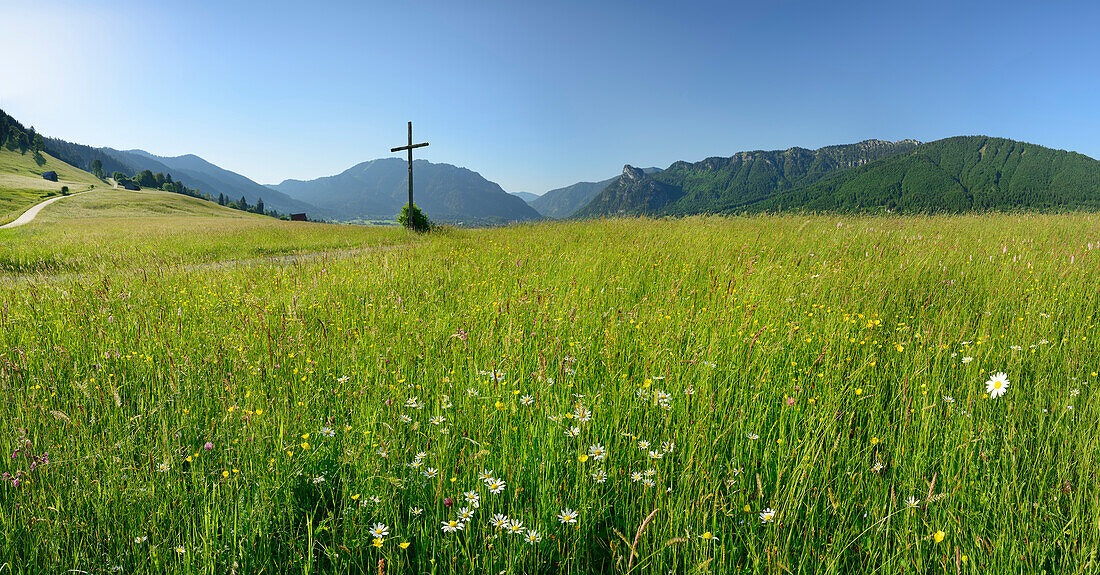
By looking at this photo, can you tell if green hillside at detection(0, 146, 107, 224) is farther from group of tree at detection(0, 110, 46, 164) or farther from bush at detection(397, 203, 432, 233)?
bush at detection(397, 203, 432, 233)

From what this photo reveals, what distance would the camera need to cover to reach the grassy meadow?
1490 millimetres

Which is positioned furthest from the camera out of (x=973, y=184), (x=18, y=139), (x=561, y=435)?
(x=973, y=184)

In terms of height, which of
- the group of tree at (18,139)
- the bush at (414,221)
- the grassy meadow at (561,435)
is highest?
the group of tree at (18,139)

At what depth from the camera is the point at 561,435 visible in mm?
1941

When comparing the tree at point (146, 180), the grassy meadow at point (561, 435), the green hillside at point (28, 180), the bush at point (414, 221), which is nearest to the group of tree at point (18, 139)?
the green hillside at point (28, 180)

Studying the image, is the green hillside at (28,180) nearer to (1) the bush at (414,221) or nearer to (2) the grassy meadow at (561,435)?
(1) the bush at (414,221)

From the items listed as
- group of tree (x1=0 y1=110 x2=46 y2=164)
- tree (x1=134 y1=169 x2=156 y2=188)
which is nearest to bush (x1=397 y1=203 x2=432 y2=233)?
tree (x1=134 y1=169 x2=156 y2=188)

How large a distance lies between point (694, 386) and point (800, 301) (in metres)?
2.43

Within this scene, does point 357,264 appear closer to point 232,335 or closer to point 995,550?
point 232,335

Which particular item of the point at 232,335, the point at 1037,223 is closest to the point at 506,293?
the point at 232,335

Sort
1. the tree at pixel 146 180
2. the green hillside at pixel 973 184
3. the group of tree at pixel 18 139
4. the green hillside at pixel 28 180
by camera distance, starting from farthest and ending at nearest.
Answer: the green hillside at pixel 973 184
the tree at pixel 146 180
the group of tree at pixel 18 139
the green hillside at pixel 28 180

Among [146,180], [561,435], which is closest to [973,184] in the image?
[561,435]

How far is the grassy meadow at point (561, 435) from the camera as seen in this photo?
149 cm

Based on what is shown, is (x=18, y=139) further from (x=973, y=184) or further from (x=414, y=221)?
(x=973, y=184)
